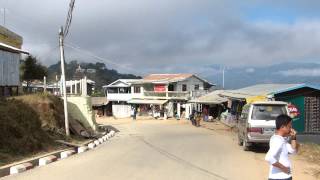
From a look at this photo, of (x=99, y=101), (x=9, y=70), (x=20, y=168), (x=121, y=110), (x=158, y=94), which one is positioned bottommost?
(x=121, y=110)

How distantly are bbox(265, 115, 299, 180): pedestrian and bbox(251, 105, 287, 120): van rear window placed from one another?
14.1m

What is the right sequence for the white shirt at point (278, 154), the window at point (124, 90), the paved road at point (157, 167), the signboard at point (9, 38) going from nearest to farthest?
the white shirt at point (278, 154) < the paved road at point (157, 167) < the signboard at point (9, 38) < the window at point (124, 90)

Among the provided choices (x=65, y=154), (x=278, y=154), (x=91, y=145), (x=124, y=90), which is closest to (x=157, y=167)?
(x=65, y=154)

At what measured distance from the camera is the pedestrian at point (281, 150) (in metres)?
7.12

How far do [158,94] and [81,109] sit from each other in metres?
44.5

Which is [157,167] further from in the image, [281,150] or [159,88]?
[159,88]

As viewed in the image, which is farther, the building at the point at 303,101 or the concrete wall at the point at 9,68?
the concrete wall at the point at 9,68

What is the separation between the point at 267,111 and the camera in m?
21.3

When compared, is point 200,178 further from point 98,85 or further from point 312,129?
point 98,85

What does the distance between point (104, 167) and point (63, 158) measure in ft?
12.5

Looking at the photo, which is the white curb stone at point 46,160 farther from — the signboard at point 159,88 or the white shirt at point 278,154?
the signboard at point 159,88

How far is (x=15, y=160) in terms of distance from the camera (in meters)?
17.6

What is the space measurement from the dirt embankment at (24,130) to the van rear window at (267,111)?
838 cm

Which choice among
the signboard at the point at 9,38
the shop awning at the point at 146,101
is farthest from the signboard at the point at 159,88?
the signboard at the point at 9,38
